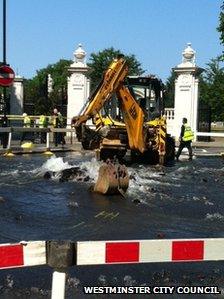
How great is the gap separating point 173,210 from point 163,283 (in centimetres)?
504

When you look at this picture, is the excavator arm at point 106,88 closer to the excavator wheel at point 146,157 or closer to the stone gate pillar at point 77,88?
the excavator wheel at point 146,157

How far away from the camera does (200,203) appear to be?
1277 cm

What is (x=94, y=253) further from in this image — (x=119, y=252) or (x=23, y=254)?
(x=23, y=254)

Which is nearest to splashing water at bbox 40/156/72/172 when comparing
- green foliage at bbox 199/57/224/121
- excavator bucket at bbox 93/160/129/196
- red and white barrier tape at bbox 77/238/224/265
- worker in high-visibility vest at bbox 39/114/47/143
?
excavator bucket at bbox 93/160/129/196

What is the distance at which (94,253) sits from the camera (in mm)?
4434

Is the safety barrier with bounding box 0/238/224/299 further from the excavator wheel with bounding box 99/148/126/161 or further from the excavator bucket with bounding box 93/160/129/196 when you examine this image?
the excavator wheel with bounding box 99/148/126/161

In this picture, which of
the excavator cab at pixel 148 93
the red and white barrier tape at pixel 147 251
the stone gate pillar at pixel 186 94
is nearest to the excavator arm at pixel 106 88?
the excavator cab at pixel 148 93

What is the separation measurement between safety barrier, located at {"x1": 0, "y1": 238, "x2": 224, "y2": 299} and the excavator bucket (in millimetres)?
8084

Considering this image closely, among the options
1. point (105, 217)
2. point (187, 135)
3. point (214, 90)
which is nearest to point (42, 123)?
point (187, 135)

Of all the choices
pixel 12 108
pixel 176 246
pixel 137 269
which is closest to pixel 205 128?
pixel 12 108

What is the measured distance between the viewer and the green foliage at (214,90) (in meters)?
56.8

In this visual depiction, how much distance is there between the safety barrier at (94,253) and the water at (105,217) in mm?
1811

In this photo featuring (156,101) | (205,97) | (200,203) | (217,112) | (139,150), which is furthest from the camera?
(205,97)

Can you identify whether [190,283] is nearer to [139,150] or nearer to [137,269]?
[137,269]
